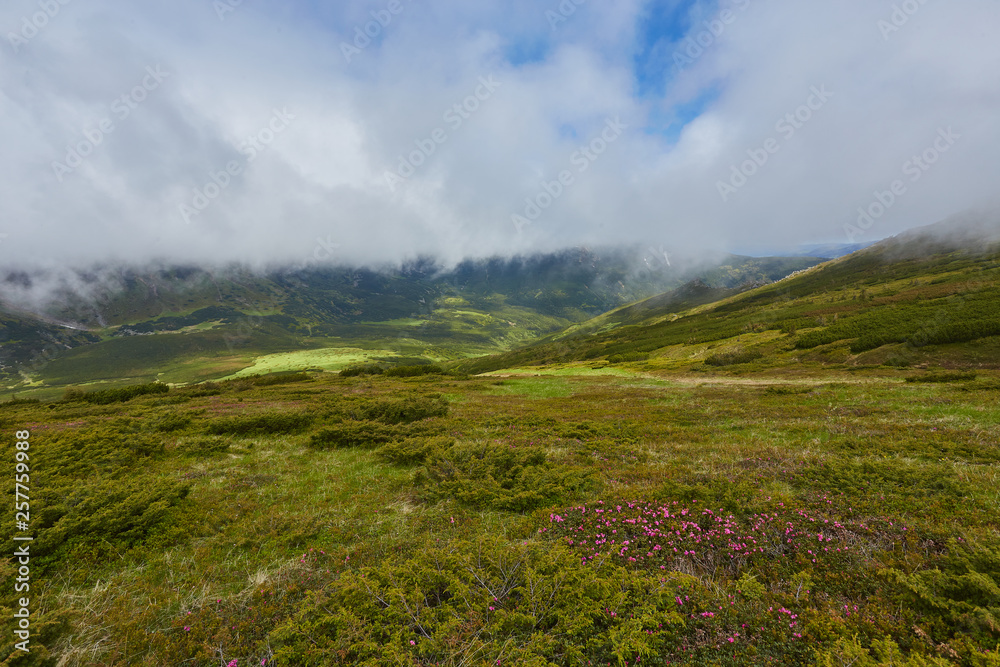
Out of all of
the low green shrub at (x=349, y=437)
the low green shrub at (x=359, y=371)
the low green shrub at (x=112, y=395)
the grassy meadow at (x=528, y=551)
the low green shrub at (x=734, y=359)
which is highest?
the low green shrub at (x=112, y=395)

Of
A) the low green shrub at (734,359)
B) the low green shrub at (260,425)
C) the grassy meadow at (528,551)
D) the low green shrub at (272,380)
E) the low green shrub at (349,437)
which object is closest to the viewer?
the grassy meadow at (528,551)

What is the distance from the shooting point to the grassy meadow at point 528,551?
16.0ft

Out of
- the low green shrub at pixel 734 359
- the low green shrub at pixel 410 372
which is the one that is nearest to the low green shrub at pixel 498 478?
the low green shrub at pixel 410 372

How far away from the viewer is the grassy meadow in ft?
16.0

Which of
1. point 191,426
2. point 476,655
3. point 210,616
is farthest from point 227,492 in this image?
point 191,426

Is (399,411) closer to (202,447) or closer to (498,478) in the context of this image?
(202,447)

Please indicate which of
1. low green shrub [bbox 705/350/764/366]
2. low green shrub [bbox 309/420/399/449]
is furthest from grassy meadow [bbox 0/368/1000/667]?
low green shrub [bbox 705/350/764/366]

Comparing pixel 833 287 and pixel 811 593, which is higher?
pixel 833 287

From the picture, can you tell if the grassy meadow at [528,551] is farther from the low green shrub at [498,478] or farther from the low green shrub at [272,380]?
the low green shrub at [272,380]

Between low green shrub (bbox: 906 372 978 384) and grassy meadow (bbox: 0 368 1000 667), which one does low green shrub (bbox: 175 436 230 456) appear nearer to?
grassy meadow (bbox: 0 368 1000 667)

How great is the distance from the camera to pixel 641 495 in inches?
371

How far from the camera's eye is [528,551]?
23.3 ft

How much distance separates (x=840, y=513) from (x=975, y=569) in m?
2.75

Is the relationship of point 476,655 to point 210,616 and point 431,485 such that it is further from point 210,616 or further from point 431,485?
point 431,485
